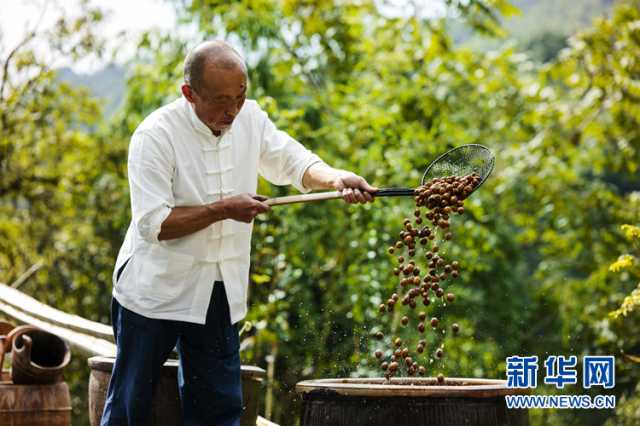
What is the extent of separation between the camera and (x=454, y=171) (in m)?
3.76

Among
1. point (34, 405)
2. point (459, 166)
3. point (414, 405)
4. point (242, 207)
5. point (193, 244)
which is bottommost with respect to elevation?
point (34, 405)

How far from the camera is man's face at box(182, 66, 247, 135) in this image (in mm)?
3256

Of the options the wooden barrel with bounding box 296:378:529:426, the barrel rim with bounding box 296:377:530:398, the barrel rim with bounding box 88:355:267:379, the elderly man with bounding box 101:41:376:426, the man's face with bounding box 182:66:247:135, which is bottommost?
the wooden barrel with bounding box 296:378:529:426

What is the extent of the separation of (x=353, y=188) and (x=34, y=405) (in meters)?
2.14

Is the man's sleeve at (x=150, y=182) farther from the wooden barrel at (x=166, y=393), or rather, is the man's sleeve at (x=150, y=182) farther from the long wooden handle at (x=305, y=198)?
the wooden barrel at (x=166, y=393)

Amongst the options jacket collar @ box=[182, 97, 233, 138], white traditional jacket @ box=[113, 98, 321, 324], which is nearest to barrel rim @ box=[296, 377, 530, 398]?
white traditional jacket @ box=[113, 98, 321, 324]

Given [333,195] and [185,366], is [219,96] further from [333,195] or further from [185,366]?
[185,366]

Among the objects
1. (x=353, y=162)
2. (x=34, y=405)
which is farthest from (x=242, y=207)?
(x=353, y=162)


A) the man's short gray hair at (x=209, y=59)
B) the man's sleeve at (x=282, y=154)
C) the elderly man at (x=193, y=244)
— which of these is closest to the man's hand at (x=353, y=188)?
the elderly man at (x=193, y=244)

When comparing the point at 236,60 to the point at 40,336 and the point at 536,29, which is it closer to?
the point at 40,336

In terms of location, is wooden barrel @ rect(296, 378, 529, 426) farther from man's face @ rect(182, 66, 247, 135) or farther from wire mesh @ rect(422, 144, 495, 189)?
man's face @ rect(182, 66, 247, 135)

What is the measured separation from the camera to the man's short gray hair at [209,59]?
3266 mm

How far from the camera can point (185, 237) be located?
3406 millimetres

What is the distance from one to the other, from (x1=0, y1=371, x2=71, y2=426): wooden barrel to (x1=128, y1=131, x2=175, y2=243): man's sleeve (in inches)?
67.4
